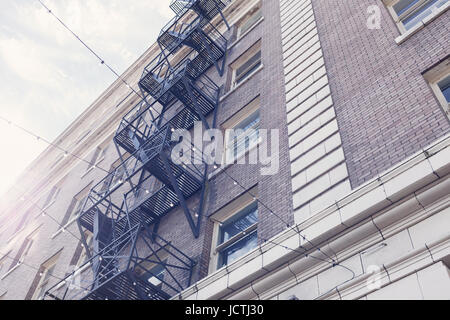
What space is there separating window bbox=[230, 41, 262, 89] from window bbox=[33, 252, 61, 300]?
9.65 metres

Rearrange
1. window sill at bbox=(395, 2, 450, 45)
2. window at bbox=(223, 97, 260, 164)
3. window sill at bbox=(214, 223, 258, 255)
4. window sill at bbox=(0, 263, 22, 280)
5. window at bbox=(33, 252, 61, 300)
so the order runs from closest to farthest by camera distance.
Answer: window sill at bbox=(395, 2, 450, 45) → window sill at bbox=(214, 223, 258, 255) → window at bbox=(223, 97, 260, 164) → window at bbox=(33, 252, 61, 300) → window sill at bbox=(0, 263, 22, 280)

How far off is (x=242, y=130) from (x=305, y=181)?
539 cm

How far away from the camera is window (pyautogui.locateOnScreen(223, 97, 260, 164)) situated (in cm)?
1245

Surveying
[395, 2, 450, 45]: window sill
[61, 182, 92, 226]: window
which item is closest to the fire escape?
[61, 182, 92, 226]: window

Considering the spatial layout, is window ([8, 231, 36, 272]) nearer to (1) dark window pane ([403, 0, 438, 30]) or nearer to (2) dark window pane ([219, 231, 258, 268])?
(2) dark window pane ([219, 231, 258, 268])

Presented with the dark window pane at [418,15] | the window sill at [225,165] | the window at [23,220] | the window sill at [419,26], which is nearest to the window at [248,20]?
the window sill at [225,165]

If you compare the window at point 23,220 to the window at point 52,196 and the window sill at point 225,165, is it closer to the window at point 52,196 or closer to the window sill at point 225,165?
the window at point 52,196

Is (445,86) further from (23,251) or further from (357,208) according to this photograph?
(23,251)

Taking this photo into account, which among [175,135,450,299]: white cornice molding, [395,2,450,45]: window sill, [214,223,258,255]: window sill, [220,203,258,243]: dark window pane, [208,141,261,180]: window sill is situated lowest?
[175,135,450,299]: white cornice molding

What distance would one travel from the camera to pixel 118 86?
91.1ft

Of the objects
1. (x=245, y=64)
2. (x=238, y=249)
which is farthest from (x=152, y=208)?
(x=245, y=64)

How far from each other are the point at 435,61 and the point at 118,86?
22316 millimetres
